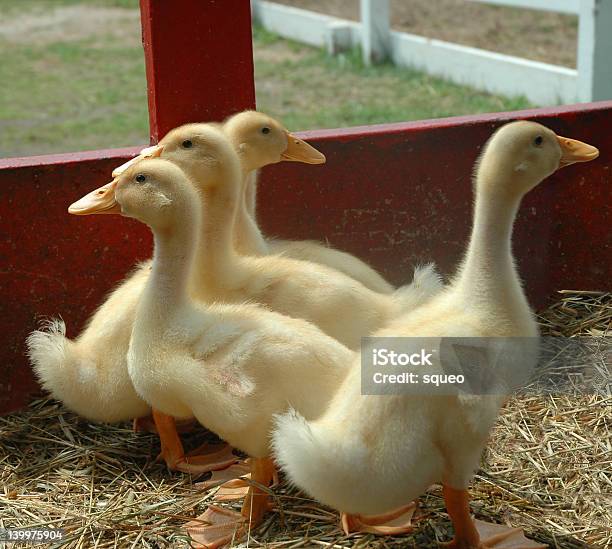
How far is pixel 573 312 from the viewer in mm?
5230

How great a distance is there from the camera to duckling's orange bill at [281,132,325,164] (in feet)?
14.9

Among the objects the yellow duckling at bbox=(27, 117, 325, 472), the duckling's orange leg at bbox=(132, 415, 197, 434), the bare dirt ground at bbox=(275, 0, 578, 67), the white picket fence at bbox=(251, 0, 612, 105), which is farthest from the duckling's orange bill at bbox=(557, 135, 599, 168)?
the bare dirt ground at bbox=(275, 0, 578, 67)

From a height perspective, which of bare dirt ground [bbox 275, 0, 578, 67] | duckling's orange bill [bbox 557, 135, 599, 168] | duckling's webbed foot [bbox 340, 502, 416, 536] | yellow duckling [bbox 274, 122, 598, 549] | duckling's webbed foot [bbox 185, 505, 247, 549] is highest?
duckling's orange bill [bbox 557, 135, 599, 168]

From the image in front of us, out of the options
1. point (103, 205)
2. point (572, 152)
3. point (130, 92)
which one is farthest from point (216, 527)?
point (130, 92)

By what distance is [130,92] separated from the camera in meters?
11.5

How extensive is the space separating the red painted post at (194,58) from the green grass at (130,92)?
504cm

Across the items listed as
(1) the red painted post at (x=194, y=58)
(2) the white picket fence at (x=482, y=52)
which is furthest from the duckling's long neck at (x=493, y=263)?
(2) the white picket fence at (x=482, y=52)

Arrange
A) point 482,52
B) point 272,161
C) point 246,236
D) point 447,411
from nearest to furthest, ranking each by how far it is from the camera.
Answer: point 447,411 < point 246,236 < point 272,161 < point 482,52

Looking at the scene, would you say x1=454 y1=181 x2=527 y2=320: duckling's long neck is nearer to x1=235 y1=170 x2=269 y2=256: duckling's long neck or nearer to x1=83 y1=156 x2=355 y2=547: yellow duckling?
x1=83 y1=156 x2=355 y2=547: yellow duckling

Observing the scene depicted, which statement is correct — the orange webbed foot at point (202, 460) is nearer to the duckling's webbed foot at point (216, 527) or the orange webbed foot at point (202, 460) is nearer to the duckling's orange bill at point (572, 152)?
the duckling's webbed foot at point (216, 527)

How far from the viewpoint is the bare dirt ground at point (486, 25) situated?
12.3m

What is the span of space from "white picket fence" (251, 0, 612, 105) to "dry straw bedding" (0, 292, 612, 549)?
487 cm

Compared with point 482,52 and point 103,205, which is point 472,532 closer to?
point 103,205

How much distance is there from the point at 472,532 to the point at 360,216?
197cm
